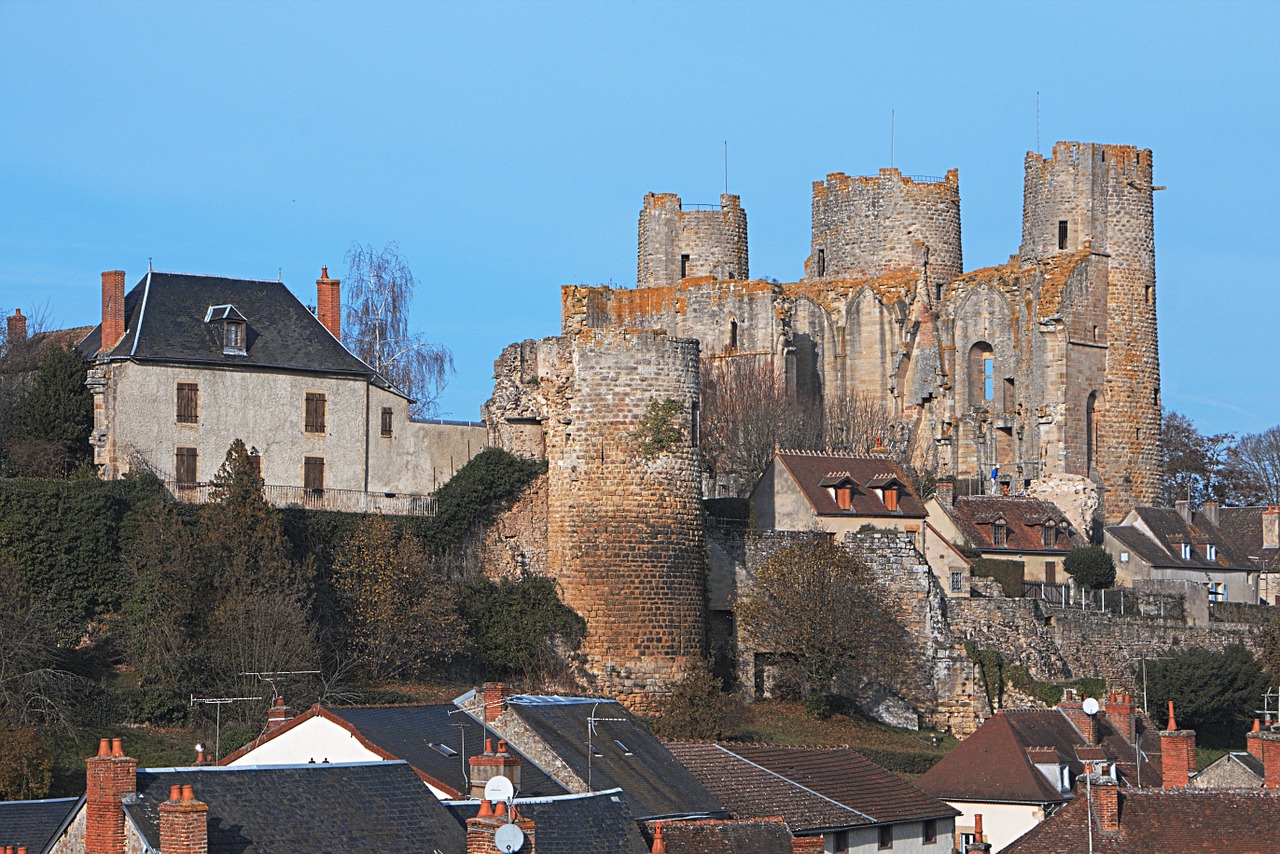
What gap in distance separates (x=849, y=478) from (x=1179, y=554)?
11136 mm

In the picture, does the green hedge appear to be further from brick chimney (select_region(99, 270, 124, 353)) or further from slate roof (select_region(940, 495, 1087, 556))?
brick chimney (select_region(99, 270, 124, 353))

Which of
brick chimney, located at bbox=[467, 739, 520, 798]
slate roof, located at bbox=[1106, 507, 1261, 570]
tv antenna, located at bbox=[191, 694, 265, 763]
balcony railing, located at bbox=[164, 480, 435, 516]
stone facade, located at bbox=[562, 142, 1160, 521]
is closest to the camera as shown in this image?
brick chimney, located at bbox=[467, 739, 520, 798]

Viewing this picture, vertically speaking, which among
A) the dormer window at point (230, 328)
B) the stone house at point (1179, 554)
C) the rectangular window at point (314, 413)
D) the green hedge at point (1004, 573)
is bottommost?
the green hedge at point (1004, 573)

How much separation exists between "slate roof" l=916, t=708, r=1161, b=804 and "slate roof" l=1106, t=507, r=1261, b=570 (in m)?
18.1

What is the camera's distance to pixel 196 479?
4181 centimetres

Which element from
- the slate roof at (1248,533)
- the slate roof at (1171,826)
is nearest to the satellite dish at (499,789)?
the slate roof at (1171,826)

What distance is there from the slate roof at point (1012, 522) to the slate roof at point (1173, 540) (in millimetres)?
1502

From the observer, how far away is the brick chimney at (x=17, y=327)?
169 ft

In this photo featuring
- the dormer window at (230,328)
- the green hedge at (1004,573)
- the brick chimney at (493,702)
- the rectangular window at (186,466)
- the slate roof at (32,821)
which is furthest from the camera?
the green hedge at (1004,573)

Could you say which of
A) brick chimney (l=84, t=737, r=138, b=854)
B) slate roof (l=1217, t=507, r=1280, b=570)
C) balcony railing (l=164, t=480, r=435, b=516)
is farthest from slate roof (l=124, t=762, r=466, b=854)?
slate roof (l=1217, t=507, r=1280, b=570)

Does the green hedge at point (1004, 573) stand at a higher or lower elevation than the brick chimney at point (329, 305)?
lower

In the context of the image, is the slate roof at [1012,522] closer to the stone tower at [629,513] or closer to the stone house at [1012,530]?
the stone house at [1012,530]

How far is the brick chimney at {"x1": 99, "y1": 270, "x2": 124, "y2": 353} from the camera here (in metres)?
41.9

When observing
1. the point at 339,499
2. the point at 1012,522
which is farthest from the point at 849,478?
the point at 339,499
